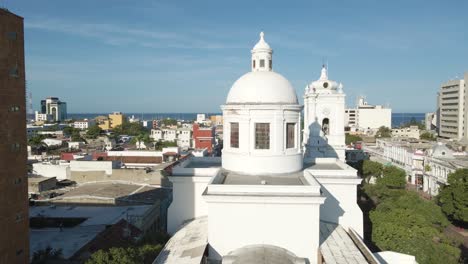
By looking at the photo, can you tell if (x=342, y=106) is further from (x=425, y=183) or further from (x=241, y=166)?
→ (x=425, y=183)

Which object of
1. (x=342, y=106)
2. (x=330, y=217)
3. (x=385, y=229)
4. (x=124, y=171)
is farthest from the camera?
(x=124, y=171)

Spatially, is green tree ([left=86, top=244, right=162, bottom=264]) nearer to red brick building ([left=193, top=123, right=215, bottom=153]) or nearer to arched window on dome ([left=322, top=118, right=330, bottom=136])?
arched window on dome ([left=322, top=118, right=330, bottom=136])

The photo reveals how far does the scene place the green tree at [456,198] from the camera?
36.6 metres

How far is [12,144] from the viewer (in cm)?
1861

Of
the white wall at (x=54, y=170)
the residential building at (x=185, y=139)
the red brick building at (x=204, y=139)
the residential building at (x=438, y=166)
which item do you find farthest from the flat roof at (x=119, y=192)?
the residential building at (x=185, y=139)

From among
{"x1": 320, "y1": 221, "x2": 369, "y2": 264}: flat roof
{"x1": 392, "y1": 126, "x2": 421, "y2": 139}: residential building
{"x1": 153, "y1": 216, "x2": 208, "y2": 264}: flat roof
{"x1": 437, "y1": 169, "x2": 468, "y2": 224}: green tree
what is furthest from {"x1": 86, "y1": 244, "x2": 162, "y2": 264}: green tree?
{"x1": 392, "y1": 126, "x2": 421, "y2": 139}: residential building

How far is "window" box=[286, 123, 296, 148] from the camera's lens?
22.0m

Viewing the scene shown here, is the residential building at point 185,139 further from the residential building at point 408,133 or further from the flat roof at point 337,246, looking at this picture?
the flat roof at point 337,246

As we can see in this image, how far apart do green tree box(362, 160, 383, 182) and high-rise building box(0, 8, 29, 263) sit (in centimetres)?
4260

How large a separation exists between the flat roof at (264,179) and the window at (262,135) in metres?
1.73

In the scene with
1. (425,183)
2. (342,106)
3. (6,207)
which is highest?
(342,106)

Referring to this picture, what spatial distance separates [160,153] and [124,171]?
19.7m

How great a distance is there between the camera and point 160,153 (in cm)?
6475

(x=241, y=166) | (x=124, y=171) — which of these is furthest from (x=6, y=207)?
(x=124, y=171)
